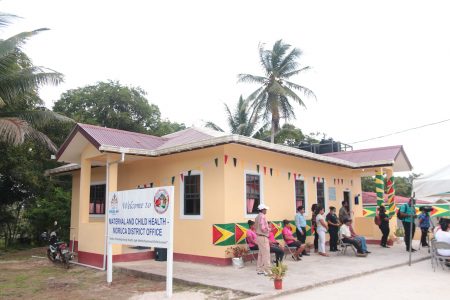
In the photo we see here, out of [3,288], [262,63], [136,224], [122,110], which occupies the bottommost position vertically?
[3,288]

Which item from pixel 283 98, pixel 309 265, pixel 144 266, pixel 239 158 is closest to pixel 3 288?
pixel 144 266

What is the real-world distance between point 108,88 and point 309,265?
22561mm

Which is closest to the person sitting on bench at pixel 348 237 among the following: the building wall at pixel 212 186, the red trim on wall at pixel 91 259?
the building wall at pixel 212 186

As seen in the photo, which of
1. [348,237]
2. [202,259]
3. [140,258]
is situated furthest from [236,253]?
[348,237]

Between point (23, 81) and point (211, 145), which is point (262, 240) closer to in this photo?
point (211, 145)

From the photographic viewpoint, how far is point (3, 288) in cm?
861

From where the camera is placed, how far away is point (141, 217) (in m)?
8.08

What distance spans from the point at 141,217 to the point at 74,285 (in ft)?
7.73

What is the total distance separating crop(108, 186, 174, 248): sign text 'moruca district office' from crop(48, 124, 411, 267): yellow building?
1914 millimetres

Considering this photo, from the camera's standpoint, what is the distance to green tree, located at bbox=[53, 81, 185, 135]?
27.2 meters

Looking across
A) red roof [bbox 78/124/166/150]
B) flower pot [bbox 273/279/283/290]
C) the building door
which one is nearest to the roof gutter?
red roof [bbox 78/124/166/150]

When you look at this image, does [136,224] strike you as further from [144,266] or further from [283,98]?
[283,98]

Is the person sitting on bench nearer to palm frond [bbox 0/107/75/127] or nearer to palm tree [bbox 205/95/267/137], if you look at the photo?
palm frond [bbox 0/107/75/127]

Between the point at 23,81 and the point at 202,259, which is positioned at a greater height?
the point at 23,81
